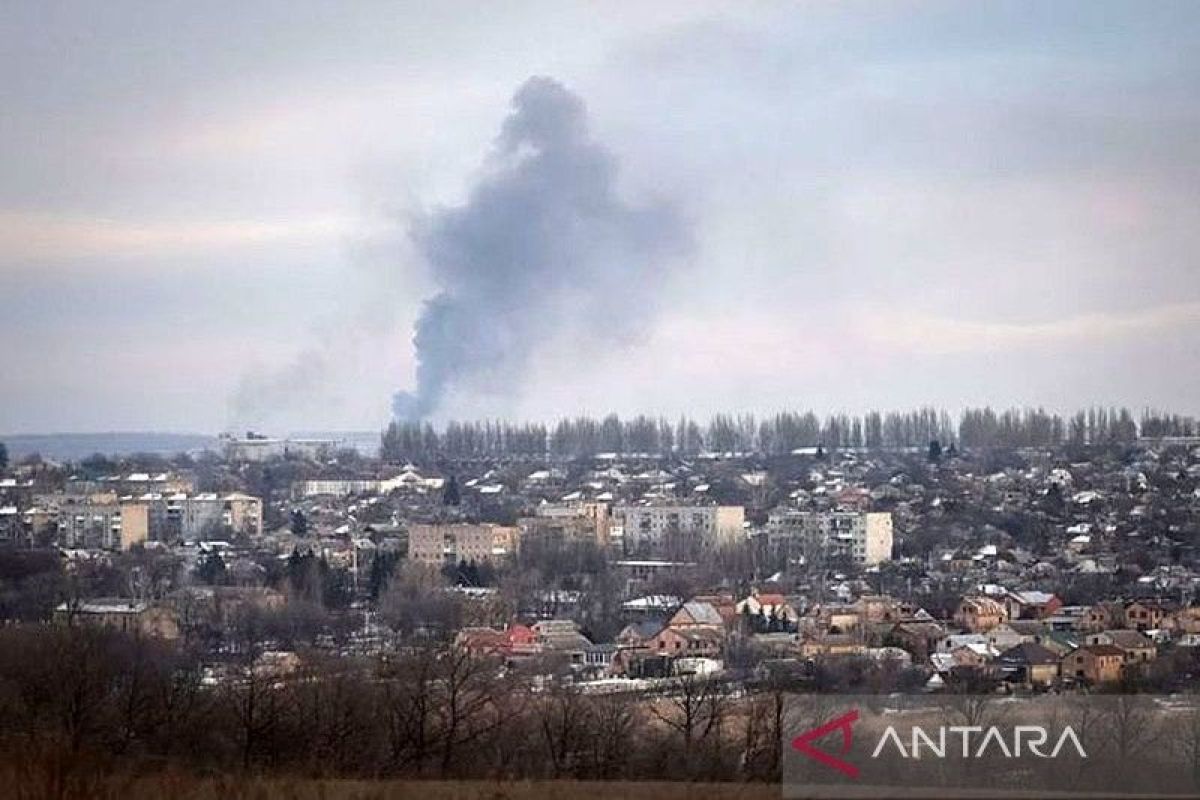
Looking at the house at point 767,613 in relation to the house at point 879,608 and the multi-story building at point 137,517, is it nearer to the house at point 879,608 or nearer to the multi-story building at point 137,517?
the house at point 879,608

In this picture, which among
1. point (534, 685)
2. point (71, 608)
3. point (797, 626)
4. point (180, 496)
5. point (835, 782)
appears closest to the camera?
point (835, 782)

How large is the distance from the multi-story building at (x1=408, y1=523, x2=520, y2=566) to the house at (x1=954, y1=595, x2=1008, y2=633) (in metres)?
8.69

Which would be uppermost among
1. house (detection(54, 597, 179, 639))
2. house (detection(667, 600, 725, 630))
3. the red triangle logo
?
the red triangle logo

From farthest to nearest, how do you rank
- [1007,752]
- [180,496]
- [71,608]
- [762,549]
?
1. [180,496]
2. [762,549]
3. [71,608]
4. [1007,752]

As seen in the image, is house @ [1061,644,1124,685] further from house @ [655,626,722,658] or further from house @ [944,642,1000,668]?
house @ [655,626,722,658]

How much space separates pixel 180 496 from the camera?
3462cm

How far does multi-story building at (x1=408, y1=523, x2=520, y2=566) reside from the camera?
92.0ft

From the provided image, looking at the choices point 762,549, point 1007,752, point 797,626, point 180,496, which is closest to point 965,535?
point 762,549

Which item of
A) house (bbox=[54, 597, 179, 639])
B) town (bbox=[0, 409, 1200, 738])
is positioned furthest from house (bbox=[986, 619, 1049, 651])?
house (bbox=[54, 597, 179, 639])

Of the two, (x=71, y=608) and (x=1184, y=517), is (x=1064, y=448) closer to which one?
(x=1184, y=517)

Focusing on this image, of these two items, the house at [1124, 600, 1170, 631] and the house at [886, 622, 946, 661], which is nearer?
the house at [886, 622, 946, 661]

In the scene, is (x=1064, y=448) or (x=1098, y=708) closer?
(x=1098, y=708)

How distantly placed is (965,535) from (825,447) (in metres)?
12.8

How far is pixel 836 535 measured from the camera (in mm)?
29406
